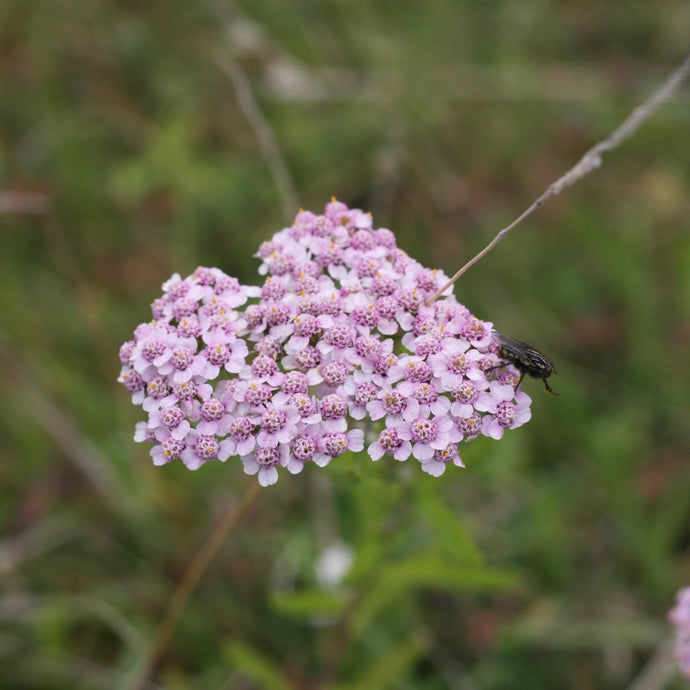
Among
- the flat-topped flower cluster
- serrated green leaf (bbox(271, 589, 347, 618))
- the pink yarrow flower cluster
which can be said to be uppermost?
the flat-topped flower cluster

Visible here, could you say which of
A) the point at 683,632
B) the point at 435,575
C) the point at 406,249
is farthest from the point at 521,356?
the point at 406,249

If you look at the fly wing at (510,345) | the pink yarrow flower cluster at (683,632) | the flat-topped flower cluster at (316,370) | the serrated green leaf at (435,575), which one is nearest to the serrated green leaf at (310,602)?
the serrated green leaf at (435,575)

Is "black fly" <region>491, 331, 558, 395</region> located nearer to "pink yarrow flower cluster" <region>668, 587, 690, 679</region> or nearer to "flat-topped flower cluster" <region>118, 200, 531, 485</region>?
"flat-topped flower cluster" <region>118, 200, 531, 485</region>

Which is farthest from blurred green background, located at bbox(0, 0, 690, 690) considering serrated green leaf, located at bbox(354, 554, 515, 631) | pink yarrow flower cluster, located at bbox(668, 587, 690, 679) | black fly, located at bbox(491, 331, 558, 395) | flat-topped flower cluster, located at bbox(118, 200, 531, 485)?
pink yarrow flower cluster, located at bbox(668, 587, 690, 679)

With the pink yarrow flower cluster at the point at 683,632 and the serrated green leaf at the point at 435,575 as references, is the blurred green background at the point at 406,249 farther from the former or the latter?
the pink yarrow flower cluster at the point at 683,632

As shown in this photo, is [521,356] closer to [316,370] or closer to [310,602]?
[316,370]

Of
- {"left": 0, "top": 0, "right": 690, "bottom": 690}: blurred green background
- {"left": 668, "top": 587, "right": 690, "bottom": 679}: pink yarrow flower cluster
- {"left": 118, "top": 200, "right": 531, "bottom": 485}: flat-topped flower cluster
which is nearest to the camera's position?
{"left": 118, "top": 200, "right": 531, "bottom": 485}: flat-topped flower cluster
